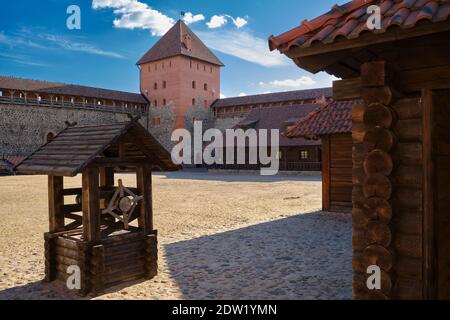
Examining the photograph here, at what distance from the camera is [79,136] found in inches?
229

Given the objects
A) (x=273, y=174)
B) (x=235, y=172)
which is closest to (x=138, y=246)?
(x=273, y=174)

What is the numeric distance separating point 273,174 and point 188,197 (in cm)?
1582

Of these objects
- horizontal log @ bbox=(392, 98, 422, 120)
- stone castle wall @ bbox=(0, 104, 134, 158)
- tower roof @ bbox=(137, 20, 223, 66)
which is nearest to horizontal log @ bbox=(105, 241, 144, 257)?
horizontal log @ bbox=(392, 98, 422, 120)

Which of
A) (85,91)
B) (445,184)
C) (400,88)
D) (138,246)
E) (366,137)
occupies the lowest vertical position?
(138,246)

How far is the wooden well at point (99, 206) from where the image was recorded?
5.14 m

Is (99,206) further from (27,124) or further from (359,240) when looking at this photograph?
(27,124)

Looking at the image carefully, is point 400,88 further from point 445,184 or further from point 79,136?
point 79,136

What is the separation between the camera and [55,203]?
5.75 meters

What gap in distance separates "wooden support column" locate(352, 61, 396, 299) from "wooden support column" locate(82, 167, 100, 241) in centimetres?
344

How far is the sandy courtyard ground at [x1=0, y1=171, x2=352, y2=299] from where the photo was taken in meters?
5.26

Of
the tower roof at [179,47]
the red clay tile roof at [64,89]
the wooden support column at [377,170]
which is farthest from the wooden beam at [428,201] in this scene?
the tower roof at [179,47]

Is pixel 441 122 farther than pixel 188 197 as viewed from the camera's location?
No

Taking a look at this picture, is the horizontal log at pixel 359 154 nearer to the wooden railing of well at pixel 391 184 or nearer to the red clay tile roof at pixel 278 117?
the wooden railing of well at pixel 391 184
